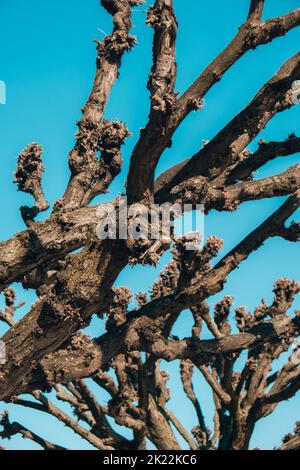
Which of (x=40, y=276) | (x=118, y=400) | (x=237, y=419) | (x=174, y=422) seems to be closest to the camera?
(x=40, y=276)

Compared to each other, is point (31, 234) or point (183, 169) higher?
point (183, 169)

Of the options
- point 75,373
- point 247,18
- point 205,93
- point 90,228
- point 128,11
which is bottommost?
point 75,373

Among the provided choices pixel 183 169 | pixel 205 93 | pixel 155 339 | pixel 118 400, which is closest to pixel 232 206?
pixel 183 169

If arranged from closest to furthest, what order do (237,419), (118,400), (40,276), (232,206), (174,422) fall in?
(232,206), (40,276), (118,400), (237,419), (174,422)

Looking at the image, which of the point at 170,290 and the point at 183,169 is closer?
the point at 183,169

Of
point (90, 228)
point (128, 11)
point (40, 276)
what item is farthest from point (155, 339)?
point (128, 11)

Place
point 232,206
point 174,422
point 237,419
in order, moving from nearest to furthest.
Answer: point 232,206
point 237,419
point 174,422

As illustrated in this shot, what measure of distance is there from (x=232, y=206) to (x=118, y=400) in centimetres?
489

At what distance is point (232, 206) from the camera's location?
28.2 feet

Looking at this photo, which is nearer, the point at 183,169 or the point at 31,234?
the point at 31,234

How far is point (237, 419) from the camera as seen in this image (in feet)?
43.1

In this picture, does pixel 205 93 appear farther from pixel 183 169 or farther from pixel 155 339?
pixel 155 339

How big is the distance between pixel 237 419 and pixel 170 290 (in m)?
3.12

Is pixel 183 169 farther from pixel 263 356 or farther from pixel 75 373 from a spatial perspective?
pixel 263 356
